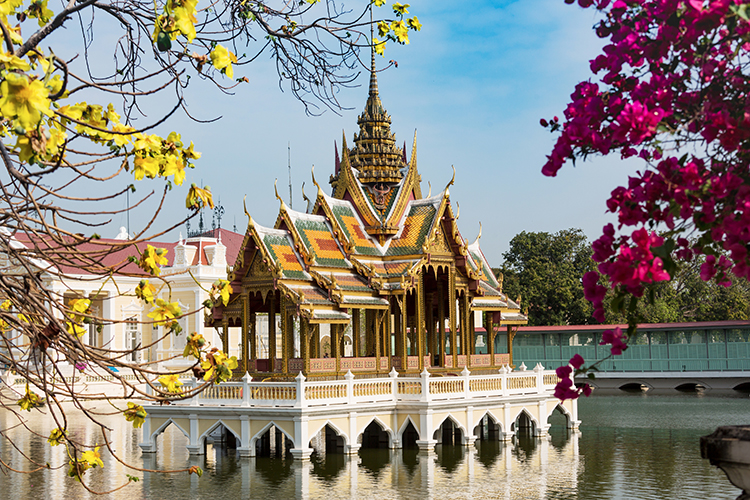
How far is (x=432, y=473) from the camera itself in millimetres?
17828

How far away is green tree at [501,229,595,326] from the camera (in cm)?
5797

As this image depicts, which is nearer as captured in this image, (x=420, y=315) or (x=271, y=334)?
(x=420, y=315)

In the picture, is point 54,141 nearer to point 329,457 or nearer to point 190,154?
point 190,154

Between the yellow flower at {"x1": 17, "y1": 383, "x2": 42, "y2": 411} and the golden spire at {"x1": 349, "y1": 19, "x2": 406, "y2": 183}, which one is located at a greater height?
the golden spire at {"x1": 349, "y1": 19, "x2": 406, "y2": 183}

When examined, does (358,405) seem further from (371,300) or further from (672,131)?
(672,131)

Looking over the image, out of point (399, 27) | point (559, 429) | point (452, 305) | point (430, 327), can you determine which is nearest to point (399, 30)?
point (399, 27)

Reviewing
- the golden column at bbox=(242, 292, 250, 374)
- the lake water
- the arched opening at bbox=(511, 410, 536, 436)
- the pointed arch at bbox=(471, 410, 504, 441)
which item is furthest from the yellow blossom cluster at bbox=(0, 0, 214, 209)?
the arched opening at bbox=(511, 410, 536, 436)

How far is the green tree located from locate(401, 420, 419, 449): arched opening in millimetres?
35839

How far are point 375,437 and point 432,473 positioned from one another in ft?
14.7

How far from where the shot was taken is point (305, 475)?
17672mm

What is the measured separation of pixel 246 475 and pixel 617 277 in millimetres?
15180

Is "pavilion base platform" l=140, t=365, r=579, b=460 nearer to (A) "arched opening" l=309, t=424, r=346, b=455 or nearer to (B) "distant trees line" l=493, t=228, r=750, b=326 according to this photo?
(A) "arched opening" l=309, t=424, r=346, b=455

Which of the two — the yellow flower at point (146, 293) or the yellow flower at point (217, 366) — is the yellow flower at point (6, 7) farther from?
the yellow flower at point (217, 366)

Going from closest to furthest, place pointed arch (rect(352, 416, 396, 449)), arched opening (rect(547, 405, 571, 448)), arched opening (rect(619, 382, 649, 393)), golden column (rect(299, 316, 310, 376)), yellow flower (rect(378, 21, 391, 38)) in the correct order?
yellow flower (rect(378, 21, 391, 38))
pointed arch (rect(352, 416, 396, 449))
golden column (rect(299, 316, 310, 376))
arched opening (rect(547, 405, 571, 448))
arched opening (rect(619, 382, 649, 393))
